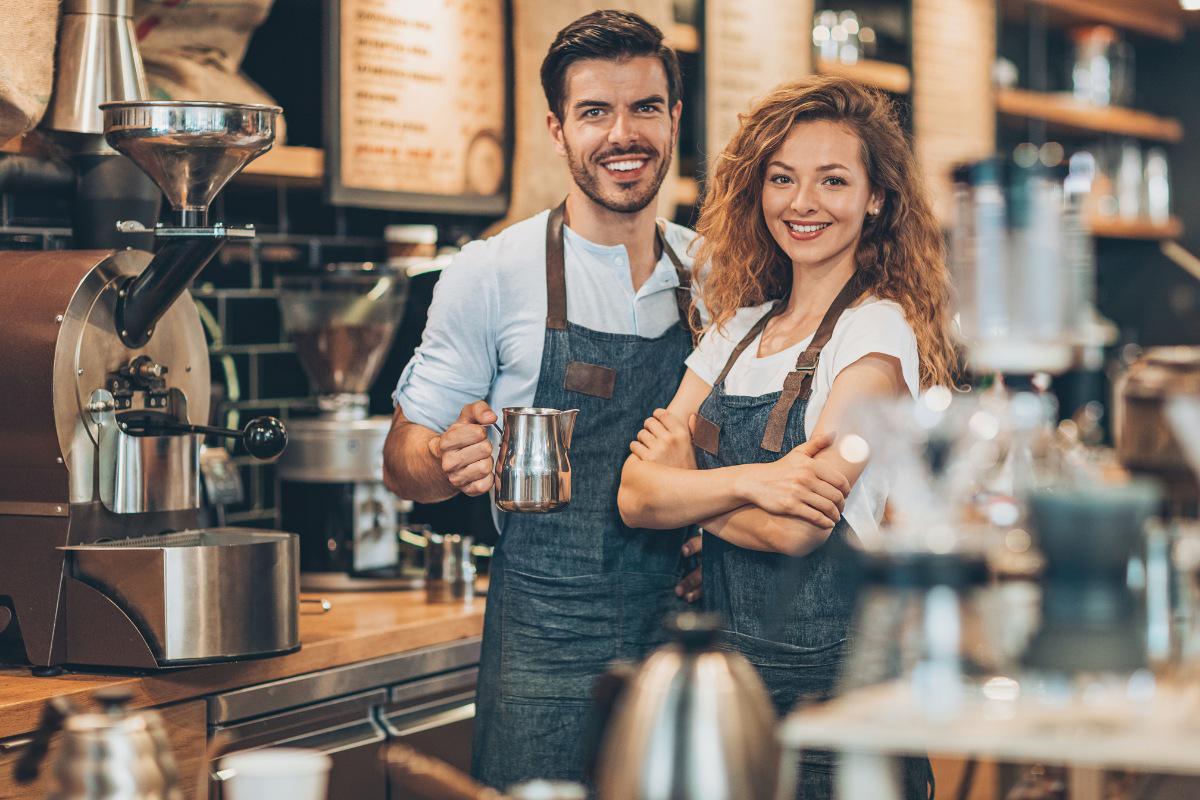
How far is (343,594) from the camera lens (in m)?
2.91

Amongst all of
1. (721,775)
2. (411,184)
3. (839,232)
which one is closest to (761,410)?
(839,232)

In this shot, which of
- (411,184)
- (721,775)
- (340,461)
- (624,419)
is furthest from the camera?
(411,184)

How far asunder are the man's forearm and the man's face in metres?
0.46

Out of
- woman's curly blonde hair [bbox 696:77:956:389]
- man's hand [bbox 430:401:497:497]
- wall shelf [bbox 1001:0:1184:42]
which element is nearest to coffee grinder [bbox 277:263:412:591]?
man's hand [bbox 430:401:497:497]

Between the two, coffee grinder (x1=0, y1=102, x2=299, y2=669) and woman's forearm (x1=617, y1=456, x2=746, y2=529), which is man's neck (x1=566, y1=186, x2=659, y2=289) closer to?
woman's forearm (x1=617, y1=456, x2=746, y2=529)

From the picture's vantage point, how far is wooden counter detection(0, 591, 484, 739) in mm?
2043

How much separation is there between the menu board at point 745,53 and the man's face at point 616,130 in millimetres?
1333

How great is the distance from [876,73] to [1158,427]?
3.18m

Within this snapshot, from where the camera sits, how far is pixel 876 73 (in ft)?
14.0

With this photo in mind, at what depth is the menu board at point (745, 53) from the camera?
12.3 ft

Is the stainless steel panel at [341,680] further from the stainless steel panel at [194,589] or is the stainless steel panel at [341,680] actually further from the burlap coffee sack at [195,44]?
the burlap coffee sack at [195,44]

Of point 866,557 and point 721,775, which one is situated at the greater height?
point 866,557

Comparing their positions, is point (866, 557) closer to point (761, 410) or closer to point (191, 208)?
point (761, 410)

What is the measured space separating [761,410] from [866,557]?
3.10 feet
